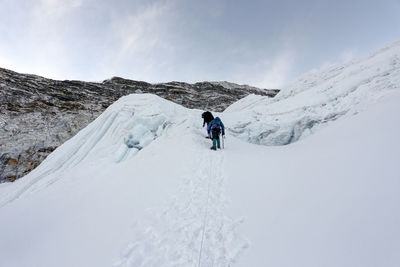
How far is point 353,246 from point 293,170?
2.93 m

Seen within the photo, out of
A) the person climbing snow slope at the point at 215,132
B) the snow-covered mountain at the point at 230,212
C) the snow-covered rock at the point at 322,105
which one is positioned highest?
the snow-covered rock at the point at 322,105

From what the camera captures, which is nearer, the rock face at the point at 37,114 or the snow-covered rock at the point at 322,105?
the snow-covered rock at the point at 322,105

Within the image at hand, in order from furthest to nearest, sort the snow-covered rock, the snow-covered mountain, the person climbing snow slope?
the snow-covered rock, the person climbing snow slope, the snow-covered mountain

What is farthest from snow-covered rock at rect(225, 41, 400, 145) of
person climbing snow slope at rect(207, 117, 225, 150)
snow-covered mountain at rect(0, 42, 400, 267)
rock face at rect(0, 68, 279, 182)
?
rock face at rect(0, 68, 279, 182)

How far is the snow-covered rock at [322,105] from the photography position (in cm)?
862

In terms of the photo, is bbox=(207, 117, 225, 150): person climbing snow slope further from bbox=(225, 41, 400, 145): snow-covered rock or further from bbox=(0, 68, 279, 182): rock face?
bbox=(0, 68, 279, 182): rock face

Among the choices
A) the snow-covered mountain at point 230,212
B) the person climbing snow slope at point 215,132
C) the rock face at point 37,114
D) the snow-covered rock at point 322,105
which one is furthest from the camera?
the rock face at point 37,114

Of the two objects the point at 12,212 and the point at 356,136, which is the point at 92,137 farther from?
the point at 356,136

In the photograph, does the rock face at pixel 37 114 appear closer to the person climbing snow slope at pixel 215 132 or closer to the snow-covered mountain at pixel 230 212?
the snow-covered mountain at pixel 230 212

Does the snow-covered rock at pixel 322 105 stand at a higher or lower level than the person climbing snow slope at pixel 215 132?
higher

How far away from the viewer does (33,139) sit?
14.5 metres

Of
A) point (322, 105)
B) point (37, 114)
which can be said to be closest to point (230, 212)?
point (322, 105)

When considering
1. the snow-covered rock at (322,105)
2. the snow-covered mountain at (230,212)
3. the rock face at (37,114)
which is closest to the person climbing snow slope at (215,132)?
the snow-covered mountain at (230,212)

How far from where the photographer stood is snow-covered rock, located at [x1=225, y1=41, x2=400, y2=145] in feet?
28.3
